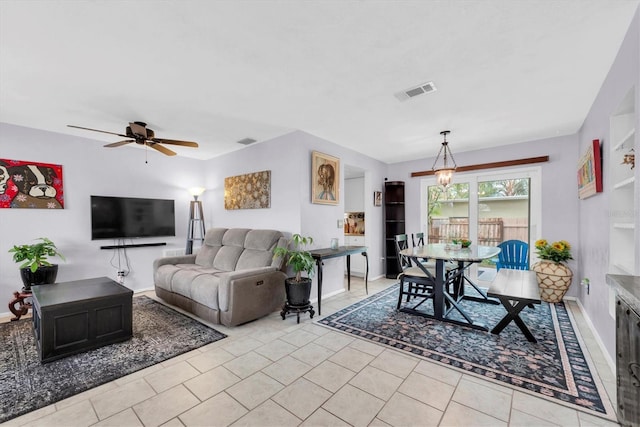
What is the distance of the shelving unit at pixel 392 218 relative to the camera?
17.8 feet

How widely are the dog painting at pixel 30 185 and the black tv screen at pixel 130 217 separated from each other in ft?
1.43

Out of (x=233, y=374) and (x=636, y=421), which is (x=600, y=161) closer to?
(x=636, y=421)

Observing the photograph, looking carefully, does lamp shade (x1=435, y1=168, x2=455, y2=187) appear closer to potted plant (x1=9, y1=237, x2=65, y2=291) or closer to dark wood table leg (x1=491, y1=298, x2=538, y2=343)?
dark wood table leg (x1=491, y1=298, x2=538, y2=343)

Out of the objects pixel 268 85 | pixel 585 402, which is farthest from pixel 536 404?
pixel 268 85

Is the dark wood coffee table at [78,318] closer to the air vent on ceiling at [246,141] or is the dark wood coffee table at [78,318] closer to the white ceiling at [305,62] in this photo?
the white ceiling at [305,62]

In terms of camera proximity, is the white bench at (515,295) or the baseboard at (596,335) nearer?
the baseboard at (596,335)

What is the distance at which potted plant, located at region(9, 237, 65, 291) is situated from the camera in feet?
10.5

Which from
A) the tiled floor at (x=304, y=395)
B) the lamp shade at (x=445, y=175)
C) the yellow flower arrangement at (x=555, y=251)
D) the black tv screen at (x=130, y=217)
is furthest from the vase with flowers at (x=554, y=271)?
the black tv screen at (x=130, y=217)

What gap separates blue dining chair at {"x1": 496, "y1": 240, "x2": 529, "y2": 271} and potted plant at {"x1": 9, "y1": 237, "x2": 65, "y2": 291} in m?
6.08

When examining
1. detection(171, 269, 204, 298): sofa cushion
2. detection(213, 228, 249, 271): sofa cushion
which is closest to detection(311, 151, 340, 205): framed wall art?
detection(213, 228, 249, 271): sofa cushion

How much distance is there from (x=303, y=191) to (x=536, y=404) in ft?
9.79

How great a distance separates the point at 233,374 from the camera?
2.10m

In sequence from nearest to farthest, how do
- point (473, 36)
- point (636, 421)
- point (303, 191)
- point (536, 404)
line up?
1. point (636, 421)
2. point (536, 404)
3. point (473, 36)
4. point (303, 191)

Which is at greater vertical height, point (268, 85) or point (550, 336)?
point (268, 85)
